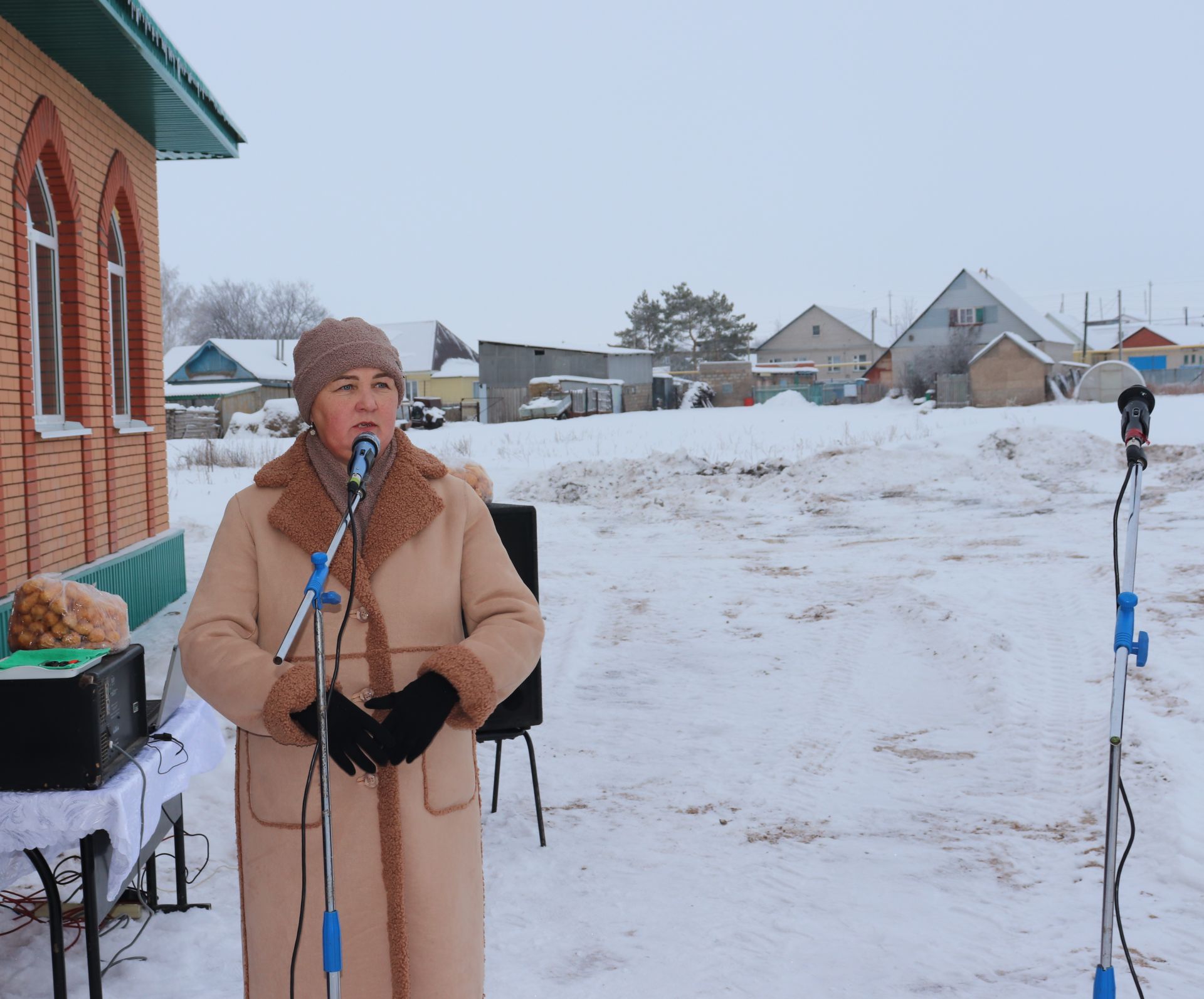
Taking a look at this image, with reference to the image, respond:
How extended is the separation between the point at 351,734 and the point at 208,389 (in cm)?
5299

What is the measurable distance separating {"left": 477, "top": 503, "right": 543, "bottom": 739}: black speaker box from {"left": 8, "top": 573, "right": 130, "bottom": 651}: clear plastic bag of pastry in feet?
5.17

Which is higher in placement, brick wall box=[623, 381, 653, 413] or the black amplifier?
brick wall box=[623, 381, 653, 413]

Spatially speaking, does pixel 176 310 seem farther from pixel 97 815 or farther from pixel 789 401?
pixel 97 815

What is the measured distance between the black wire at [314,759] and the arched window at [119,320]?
8273mm

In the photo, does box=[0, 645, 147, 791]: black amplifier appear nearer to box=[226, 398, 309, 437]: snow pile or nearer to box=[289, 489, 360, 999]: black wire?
box=[289, 489, 360, 999]: black wire

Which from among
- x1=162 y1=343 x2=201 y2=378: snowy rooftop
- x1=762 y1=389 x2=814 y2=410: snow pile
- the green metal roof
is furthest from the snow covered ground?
x1=162 y1=343 x2=201 y2=378: snowy rooftop

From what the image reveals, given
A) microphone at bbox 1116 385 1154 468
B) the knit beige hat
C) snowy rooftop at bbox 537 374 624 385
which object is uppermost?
snowy rooftop at bbox 537 374 624 385

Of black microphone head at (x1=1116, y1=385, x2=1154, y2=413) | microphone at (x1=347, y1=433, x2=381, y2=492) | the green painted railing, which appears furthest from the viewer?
the green painted railing

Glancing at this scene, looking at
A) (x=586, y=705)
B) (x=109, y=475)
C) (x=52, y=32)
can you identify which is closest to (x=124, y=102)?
(x=52, y=32)

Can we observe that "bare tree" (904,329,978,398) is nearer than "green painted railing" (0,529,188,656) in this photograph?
No

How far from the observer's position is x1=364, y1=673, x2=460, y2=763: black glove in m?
2.18

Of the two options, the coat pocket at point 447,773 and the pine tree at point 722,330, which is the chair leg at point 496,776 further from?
the pine tree at point 722,330

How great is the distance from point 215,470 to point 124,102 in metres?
16.4

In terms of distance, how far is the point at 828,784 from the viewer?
575cm
